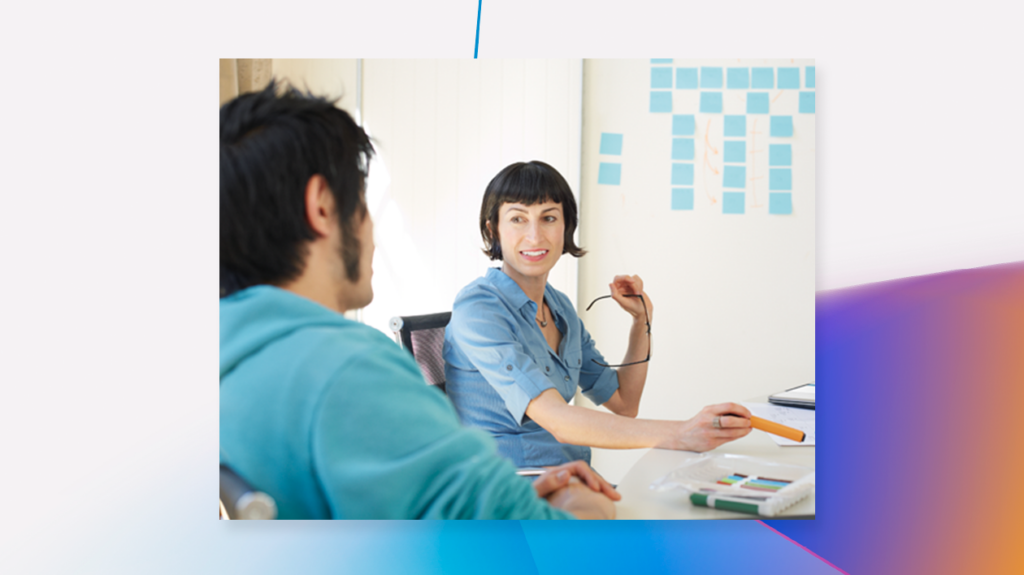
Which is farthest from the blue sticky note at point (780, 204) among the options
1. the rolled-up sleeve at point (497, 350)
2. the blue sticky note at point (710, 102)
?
the rolled-up sleeve at point (497, 350)

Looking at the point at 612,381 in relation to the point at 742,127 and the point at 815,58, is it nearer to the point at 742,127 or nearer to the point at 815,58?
the point at 742,127

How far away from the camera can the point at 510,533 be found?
66.4 inches

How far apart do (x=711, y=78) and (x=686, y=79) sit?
5 centimetres

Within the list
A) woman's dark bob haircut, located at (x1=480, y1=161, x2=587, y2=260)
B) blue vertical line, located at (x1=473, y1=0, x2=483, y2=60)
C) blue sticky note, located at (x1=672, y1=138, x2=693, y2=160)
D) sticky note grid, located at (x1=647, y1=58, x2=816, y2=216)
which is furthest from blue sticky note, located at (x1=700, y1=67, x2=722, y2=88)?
blue vertical line, located at (x1=473, y1=0, x2=483, y2=60)

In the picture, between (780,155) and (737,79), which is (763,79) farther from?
(780,155)

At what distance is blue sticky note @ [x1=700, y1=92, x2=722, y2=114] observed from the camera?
1.64 metres

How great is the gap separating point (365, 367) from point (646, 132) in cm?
77

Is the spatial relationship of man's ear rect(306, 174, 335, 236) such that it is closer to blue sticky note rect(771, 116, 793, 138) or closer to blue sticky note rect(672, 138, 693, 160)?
Answer: blue sticky note rect(672, 138, 693, 160)

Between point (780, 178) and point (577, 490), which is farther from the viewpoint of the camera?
point (780, 178)

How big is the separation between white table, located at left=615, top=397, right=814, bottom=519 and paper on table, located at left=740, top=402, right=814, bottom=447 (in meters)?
0.02

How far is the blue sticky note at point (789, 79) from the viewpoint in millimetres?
1660

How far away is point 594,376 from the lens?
1.61 m

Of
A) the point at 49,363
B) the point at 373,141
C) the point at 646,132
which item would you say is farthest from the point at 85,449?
the point at 646,132

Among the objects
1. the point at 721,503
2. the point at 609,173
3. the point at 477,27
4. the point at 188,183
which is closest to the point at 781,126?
the point at 609,173
